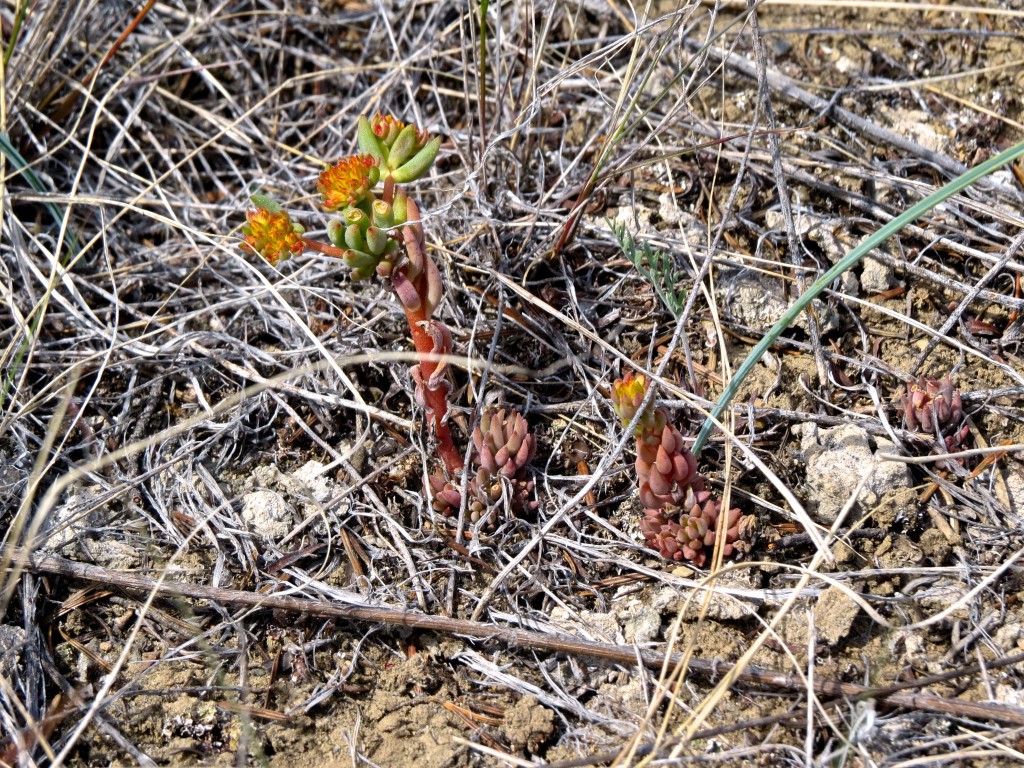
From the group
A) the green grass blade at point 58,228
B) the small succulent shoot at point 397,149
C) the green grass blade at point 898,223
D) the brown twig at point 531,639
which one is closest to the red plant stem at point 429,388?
the small succulent shoot at point 397,149

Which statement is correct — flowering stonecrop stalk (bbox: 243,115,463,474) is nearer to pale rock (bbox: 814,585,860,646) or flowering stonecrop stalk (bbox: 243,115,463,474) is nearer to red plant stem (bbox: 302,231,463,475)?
red plant stem (bbox: 302,231,463,475)

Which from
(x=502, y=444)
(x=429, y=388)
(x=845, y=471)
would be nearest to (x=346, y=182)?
(x=429, y=388)

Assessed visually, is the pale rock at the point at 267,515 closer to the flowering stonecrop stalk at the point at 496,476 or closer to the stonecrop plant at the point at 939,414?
the flowering stonecrop stalk at the point at 496,476

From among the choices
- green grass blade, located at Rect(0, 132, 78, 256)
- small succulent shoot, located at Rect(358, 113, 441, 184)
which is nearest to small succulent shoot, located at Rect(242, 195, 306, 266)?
small succulent shoot, located at Rect(358, 113, 441, 184)

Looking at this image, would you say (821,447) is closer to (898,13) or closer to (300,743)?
(300,743)

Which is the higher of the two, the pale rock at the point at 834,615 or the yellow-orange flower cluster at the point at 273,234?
the yellow-orange flower cluster at the point at 273,234

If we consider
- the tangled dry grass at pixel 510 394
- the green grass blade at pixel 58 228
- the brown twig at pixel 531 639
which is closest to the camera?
the brown twig at pixel 531 639

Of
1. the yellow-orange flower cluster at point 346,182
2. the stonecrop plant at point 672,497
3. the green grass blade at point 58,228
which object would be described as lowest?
the stonecrop plant at point 672,497
